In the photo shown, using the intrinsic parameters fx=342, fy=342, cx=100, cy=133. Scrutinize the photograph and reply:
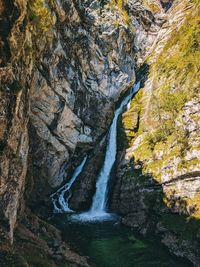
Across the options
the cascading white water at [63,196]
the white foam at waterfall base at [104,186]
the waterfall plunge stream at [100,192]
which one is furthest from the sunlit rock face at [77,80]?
the white foam at waterfall base at [104,186]

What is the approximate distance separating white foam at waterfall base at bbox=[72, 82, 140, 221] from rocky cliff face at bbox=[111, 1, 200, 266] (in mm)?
1323

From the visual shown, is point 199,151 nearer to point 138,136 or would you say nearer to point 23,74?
point 138,136

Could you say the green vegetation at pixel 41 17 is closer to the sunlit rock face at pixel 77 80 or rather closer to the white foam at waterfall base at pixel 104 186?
the sunlit rock face at pixel 77 80

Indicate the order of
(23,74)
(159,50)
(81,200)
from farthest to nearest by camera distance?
1. (159,50)
2. (81,200)
3. (23,74)

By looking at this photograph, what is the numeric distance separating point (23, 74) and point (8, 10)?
5.37m

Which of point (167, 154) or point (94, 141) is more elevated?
point (94, 141)

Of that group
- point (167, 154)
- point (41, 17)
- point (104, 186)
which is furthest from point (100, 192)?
point (41, 17)

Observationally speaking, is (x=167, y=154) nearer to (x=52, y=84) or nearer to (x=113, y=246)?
(x=113, y=246)

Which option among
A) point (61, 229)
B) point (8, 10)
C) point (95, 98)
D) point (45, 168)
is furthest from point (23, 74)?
point (95, 98)

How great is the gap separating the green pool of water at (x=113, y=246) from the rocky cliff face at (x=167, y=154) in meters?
1.59

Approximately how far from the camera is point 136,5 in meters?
73.1

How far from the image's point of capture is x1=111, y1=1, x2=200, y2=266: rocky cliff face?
3500 centimetres

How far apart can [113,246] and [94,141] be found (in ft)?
66.9

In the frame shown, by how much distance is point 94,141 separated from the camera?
49250 millimetres
